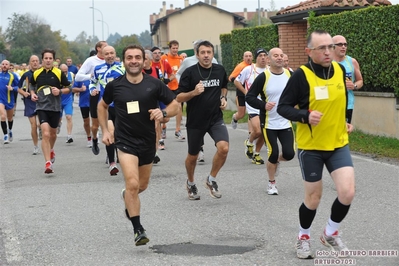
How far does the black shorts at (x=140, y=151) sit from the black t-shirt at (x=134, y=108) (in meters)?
0.03

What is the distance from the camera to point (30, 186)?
10.9 metres

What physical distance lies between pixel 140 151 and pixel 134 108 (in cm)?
42

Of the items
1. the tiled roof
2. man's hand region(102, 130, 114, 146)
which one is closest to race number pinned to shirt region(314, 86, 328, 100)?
man's hand region(102, 130, 114, 146)

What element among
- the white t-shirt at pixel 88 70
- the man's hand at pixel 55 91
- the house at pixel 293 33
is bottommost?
the man's hand at pixel 55 91

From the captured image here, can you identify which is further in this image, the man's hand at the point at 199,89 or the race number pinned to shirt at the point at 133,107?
the man's hand at the point at 199,89

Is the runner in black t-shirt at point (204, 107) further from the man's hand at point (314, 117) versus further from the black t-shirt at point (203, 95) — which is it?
the man's hand at point (314, 117)

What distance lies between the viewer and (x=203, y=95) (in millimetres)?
9289

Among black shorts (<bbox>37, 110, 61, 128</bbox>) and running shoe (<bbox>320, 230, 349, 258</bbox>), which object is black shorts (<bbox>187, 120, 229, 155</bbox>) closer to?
running shoe (<bbox>320, 230, 349, 258</bbox>)

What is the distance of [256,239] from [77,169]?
6.04 m

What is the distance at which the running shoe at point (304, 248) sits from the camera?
20.6ft

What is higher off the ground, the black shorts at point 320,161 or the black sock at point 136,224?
the black shorts at point 320,161

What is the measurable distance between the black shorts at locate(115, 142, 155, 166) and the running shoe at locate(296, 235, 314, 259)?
70.6 inches

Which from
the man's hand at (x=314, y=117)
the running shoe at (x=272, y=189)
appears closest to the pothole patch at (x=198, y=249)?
the man's hand at (x=314, y=117)

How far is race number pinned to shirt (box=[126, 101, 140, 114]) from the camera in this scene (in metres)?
7.16
